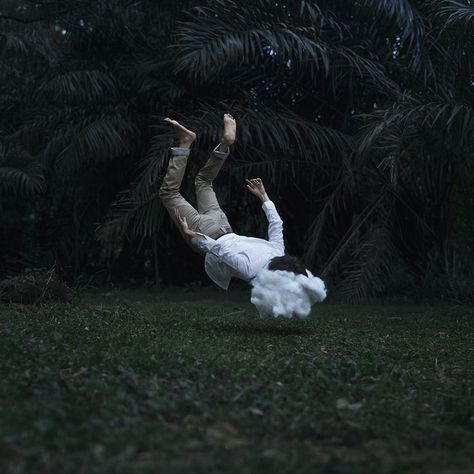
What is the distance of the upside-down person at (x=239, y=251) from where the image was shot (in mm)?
6230

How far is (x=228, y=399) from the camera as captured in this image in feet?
12.1

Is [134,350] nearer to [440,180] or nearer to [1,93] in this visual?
[440,180]

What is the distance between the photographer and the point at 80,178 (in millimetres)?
13492

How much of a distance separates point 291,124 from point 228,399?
293 inches

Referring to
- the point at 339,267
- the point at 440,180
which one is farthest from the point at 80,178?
the point at 440,180

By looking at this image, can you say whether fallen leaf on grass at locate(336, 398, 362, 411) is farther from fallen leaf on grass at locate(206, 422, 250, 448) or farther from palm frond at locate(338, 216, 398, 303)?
palm frond at locate(338, 216, 398, 303)

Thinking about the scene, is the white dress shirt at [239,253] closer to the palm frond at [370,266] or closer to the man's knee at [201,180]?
the man's knee at [201,180]

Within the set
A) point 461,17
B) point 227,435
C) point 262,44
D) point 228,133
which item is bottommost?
point 227,435

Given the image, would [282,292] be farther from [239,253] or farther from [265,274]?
[239,253]

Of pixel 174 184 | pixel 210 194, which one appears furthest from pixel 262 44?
pixel 174 184

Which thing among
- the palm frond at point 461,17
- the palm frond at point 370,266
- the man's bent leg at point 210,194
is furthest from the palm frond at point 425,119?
the man's bent leg at point 210,194

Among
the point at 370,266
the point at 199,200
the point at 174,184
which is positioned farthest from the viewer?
the point at 370,266

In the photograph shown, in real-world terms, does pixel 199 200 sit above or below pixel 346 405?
above

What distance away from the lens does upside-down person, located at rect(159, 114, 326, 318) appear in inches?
245
